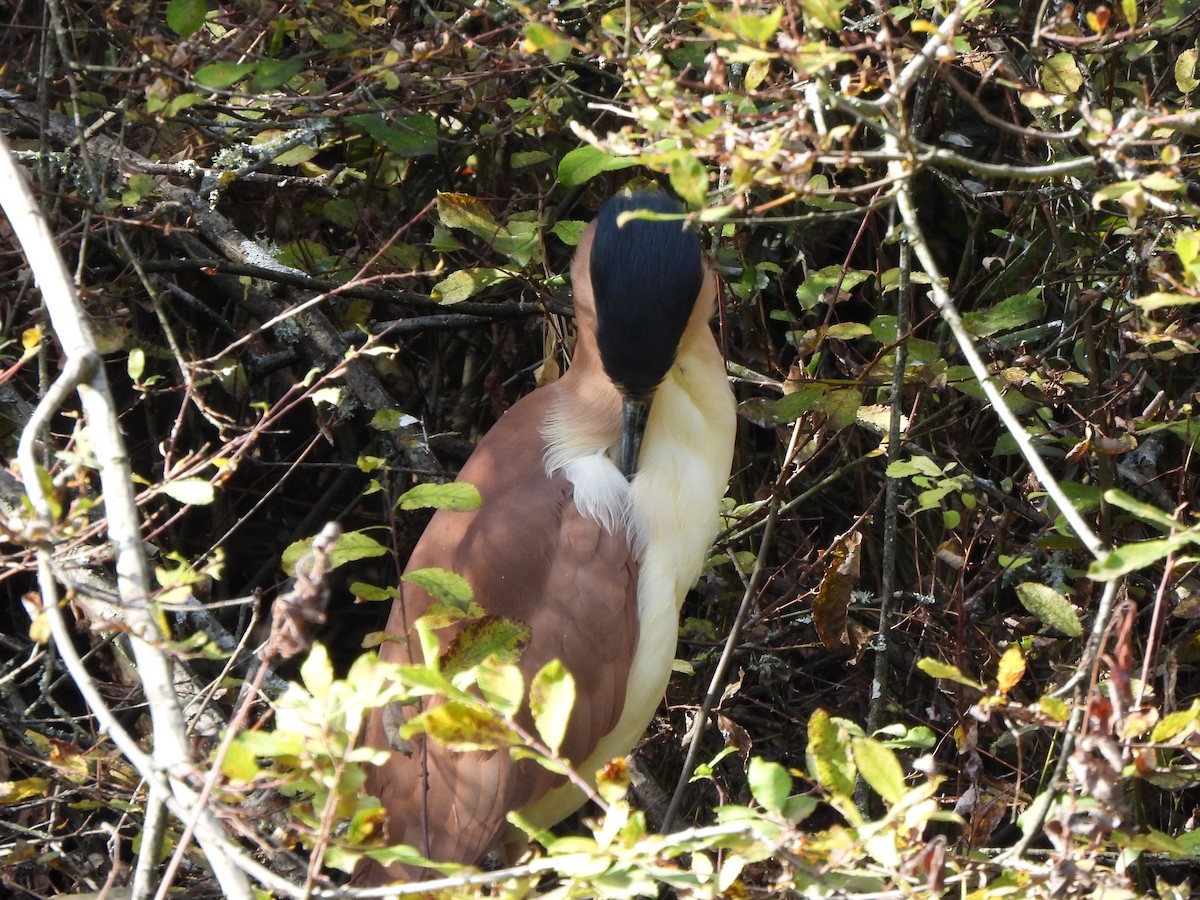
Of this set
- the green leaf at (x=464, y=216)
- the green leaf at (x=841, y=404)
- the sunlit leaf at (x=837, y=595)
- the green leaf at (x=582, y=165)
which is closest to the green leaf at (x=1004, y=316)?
the green leaf at (x=841, y=404)

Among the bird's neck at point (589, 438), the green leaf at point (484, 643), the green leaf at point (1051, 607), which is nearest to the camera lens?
the green leaf at point (484, 643)

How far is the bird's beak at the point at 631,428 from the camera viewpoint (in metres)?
2.72

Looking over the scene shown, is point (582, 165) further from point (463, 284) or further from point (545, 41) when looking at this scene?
point (545, 41)

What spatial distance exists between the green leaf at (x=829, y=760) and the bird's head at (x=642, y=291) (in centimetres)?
130

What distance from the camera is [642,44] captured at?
6.15 feet

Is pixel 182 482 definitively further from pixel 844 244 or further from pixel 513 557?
pixel 844 244

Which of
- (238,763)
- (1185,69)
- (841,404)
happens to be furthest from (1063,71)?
(238,763)

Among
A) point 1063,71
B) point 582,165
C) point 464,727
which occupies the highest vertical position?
point 1063,71

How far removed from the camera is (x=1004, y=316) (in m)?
2.38

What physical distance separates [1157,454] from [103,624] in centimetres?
243

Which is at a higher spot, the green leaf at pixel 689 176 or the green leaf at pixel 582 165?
the green leaf at pixel 689 176

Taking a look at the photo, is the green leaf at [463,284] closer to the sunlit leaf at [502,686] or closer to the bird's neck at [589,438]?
the bird's neck at [589,438]

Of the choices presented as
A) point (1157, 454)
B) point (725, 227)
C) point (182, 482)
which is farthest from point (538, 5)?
point (1157, 454)

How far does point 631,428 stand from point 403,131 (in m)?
0.79
